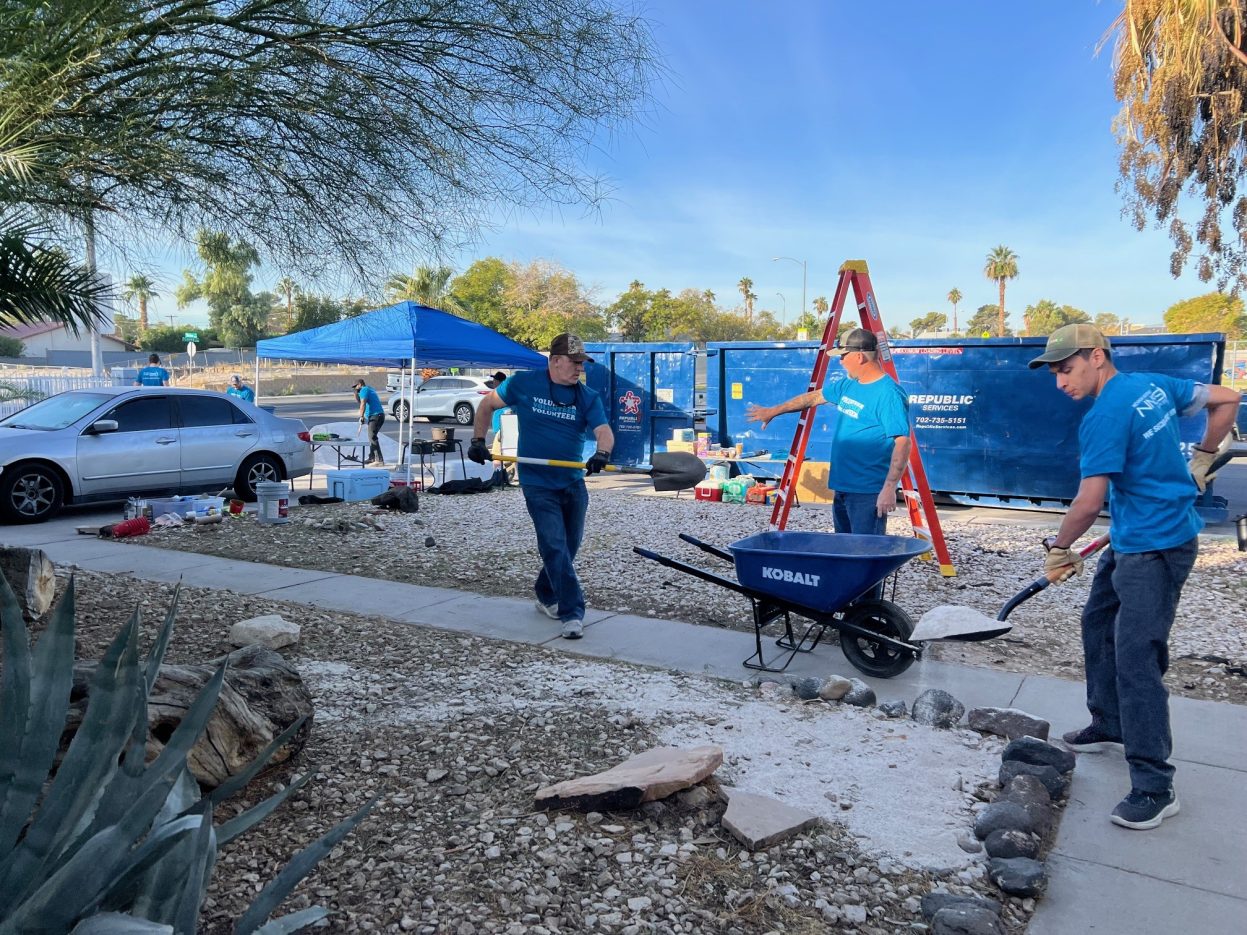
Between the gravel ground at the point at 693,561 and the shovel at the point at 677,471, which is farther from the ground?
the shovel at the point at 677,471

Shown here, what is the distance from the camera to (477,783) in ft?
12.6

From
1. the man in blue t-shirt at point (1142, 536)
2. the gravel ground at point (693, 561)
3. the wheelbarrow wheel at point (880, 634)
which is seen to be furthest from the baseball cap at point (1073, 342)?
the gravel ground at point (693, 561)

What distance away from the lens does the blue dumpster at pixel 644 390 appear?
16.3m

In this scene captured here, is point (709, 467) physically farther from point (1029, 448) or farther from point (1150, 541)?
point (1150, 541)

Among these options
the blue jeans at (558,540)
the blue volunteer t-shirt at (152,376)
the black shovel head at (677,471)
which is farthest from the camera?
the blue volunteer t-shirt at (152,376)

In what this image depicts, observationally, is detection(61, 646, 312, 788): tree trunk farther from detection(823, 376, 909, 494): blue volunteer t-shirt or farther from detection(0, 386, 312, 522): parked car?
detection(0, 386, 312, 522): parked car

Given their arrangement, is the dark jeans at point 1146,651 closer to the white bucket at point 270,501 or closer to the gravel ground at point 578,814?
the gravel ground at point 578,814

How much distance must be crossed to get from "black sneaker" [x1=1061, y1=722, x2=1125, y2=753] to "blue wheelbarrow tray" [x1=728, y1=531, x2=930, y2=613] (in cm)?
115

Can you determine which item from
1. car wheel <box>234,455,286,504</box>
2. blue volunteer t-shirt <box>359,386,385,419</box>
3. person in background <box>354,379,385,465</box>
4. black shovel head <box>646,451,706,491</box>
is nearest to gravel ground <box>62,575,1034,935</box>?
car wheel <box>234,455,286,504</box>

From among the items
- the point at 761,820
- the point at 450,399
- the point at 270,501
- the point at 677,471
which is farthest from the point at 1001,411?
the point at 450,399

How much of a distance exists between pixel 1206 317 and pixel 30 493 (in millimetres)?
62677

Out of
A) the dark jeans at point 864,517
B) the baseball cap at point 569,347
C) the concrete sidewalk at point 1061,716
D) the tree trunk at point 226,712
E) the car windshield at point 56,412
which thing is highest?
the baseball cap at point 569,347

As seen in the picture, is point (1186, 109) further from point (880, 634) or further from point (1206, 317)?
point (1206, 317)

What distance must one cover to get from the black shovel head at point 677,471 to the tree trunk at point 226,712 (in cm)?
987
